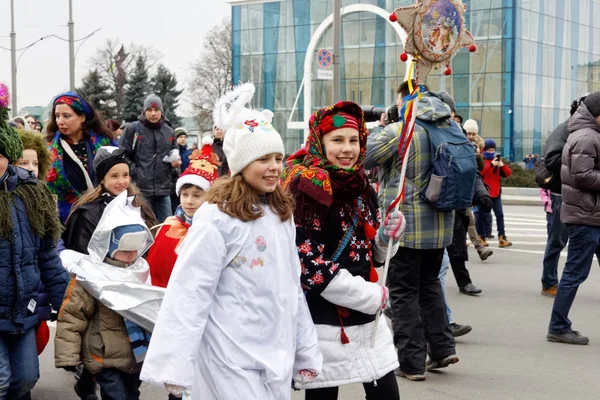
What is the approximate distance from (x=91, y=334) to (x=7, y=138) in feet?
3.70

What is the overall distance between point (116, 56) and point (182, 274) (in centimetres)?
6178

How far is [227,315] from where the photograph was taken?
3.22 m

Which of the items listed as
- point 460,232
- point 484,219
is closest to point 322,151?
point 460,232

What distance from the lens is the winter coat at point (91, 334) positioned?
4.33 metres

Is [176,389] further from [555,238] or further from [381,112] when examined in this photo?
[555,238]

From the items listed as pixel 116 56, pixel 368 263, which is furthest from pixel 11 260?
pixel 116 56

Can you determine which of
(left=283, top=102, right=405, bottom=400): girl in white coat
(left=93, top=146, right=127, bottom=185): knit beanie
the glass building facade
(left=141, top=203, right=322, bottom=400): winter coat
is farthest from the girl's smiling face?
the glass building facade

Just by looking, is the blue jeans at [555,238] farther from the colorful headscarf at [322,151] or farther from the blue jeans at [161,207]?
the colorful headscarf at [322,151]

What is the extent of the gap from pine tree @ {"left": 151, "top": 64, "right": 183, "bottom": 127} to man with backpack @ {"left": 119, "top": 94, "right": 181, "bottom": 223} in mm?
48847

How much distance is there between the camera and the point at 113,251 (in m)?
4.57

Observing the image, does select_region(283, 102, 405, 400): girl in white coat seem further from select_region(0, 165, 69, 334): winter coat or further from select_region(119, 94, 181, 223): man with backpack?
select_region(119, 94, 181, 223): man with backpack

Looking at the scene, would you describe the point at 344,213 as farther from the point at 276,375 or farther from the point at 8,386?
the point at 8,386

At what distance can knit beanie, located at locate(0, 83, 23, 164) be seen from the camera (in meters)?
4.25

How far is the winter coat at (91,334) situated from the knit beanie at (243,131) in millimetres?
1315
